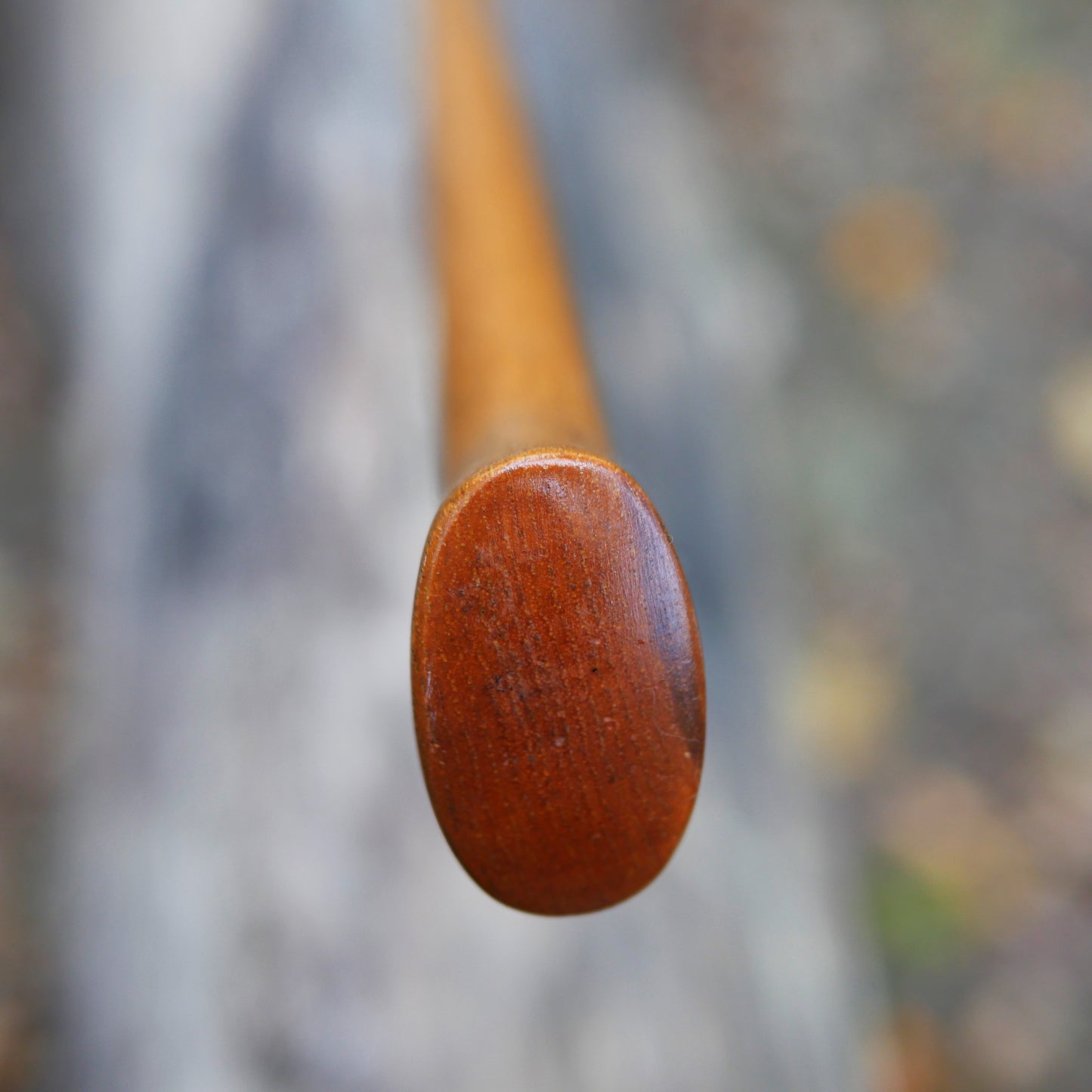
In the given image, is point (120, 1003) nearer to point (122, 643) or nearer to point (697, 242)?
point (122, 643)

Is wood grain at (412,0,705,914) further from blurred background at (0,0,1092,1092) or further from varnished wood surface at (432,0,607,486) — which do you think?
blurred background at (0,0,1092,1092)

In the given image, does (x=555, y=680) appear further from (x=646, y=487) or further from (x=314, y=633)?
(x=646, y=487)

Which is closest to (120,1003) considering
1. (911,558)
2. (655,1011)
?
(655,1011)

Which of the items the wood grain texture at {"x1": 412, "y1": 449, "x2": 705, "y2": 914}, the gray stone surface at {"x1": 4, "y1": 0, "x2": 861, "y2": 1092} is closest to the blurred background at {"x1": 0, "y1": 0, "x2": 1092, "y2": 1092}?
the gray stone surface at {"x1": 4, "y1": 0, "x2": 861, "y2": 1092}

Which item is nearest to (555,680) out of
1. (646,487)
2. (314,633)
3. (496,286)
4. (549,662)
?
(549,662)

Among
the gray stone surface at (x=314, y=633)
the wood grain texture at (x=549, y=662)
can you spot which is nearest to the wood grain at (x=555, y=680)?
the wood grain texture at (x=549, y=662)

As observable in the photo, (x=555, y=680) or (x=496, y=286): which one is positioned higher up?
(x=496, y=286)

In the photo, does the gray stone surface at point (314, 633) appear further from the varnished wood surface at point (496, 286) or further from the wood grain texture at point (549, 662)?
the wood grain texture at point (549, 662)
